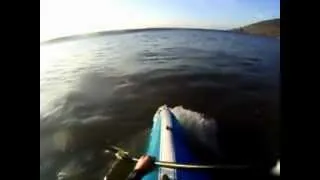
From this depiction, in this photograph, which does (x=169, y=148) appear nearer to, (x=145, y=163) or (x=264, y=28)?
(x=145, y=163)

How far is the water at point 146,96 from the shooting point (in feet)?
4.35

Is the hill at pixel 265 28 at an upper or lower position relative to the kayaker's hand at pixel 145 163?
upper

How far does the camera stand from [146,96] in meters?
1.34

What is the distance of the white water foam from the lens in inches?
52.6

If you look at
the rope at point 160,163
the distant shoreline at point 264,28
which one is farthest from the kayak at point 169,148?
the distant shoreline at point 264,28

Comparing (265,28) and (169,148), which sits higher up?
(265,28)

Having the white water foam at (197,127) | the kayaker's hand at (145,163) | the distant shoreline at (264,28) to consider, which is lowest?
the kayaker's hand at (145,163)

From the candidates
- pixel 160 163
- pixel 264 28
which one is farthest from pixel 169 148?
pixel 264 28

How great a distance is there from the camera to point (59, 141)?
133 centimetres

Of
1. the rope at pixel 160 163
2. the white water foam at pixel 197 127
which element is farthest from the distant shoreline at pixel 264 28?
the rope at pixel 160 163

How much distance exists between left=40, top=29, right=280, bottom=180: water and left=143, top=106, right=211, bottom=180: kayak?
24mm

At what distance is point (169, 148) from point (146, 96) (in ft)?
0.52

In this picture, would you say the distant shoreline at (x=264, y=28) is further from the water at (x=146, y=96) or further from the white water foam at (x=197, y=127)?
the white water foam at (x=197, y=127)
